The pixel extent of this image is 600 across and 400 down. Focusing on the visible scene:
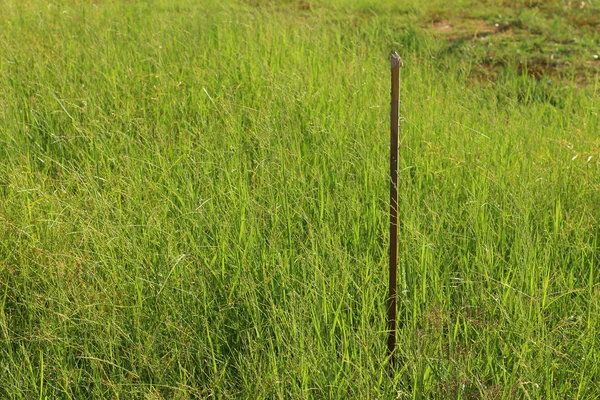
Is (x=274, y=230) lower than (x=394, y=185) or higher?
lower

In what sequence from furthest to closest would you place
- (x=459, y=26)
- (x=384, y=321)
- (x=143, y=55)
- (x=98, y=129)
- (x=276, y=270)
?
(x=459, y=26) → (x=143, y=55) → (x=98, y=129) → (x=276, y=270) → (x=384, y=321)

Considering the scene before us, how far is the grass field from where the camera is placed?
7.35ft

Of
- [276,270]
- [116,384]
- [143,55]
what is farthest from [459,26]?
[116,384]

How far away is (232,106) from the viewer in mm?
4031

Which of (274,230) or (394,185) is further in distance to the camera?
(274,230)

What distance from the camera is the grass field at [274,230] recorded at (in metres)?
2.24

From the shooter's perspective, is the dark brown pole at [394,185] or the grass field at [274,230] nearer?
the dark brown pole at [394,185]

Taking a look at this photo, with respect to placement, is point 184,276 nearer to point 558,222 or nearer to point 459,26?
point 558,222

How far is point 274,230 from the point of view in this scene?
276 cm

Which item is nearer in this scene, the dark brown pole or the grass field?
the dark brown pole

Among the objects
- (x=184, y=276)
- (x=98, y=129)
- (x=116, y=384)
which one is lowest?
(x=116, y=384)

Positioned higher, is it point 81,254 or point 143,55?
point 143,55

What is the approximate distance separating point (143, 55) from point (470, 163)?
2331 millimetres

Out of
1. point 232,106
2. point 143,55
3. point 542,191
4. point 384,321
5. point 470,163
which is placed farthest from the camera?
point 143,55
